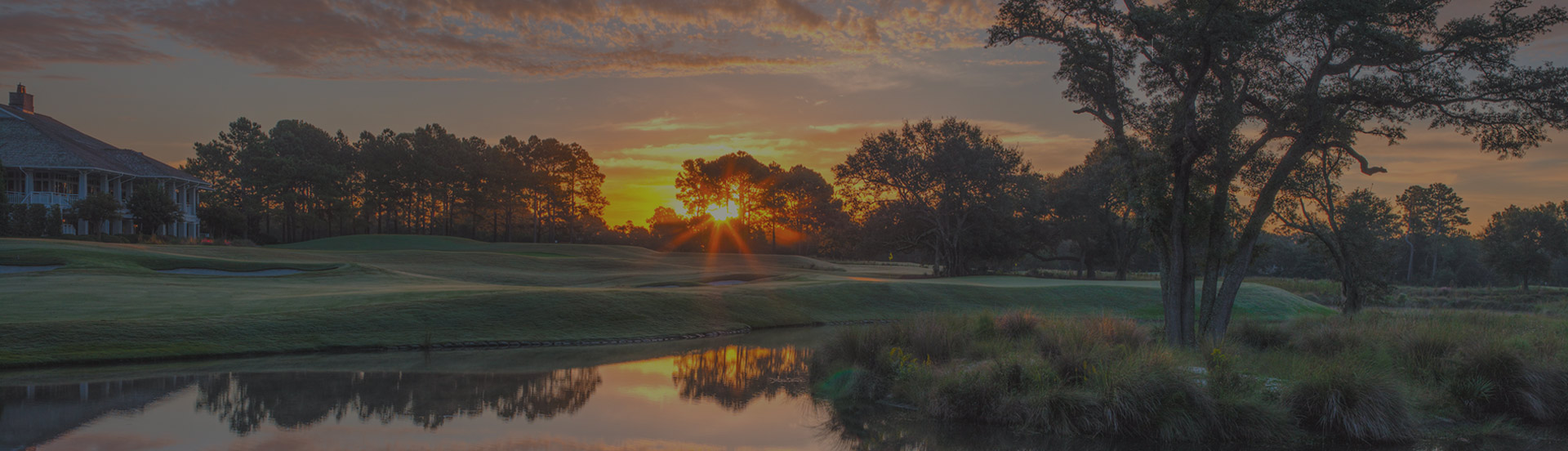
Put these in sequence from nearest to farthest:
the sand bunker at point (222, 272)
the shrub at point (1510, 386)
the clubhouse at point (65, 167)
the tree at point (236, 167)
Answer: the shrub at point (1510, 386) → the sand bunker at point (222, 272) → the clubhouse at point (65, 167) → the tree at point (236, 167)

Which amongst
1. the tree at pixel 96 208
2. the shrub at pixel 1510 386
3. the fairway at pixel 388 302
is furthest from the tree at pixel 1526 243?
the tree at pixel 96 208

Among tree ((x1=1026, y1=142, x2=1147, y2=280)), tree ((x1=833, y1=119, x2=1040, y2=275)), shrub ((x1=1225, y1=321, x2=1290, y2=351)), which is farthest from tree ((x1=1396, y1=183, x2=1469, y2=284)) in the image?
shrub ((x1=1225, y1=321, x2=1290, y2=351))

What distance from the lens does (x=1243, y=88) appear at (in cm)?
1555

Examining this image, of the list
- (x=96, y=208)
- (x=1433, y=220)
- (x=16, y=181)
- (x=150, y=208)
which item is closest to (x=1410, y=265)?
(x=1433, y=220)

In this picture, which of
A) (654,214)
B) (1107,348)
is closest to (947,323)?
(1107,348)

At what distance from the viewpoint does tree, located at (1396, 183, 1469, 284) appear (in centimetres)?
7343

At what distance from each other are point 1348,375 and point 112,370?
2023 cm

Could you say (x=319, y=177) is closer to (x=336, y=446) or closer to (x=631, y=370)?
(x=631, y=370)

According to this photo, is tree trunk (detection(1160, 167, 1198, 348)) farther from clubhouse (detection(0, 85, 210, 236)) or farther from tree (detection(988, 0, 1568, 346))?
clubhouse (detection(0, 85, 210, 236))

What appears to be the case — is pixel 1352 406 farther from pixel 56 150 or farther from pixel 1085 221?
pixel 56 150

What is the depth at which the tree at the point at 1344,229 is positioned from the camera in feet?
80.8

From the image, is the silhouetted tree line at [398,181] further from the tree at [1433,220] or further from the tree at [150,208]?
the tree at [1433,220]

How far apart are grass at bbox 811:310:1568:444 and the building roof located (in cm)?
5220

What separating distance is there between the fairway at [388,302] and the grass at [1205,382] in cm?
408
